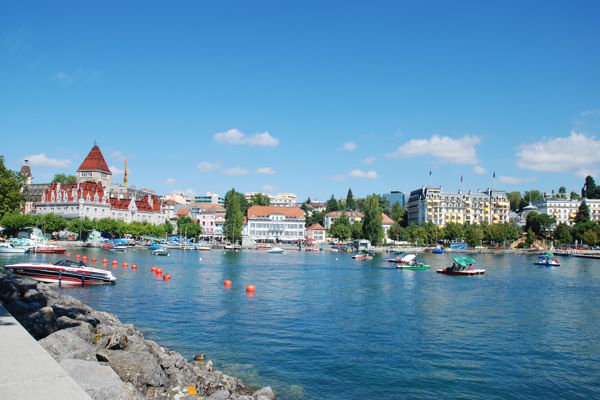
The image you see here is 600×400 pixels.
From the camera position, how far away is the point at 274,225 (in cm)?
14788

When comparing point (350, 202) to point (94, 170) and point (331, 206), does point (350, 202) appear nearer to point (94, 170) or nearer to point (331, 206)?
point (331, 206)

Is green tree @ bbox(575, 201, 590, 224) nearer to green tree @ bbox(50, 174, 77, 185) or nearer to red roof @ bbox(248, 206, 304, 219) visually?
red roof @ bbox(248, 206, 304, 219)

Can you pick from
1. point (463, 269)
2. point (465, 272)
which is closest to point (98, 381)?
point (465, 272)

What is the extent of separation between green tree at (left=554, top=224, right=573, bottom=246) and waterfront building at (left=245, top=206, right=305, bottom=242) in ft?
244

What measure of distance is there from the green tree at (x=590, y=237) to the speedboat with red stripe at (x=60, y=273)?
133164 mm

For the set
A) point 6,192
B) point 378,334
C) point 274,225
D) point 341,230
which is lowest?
point 378,334

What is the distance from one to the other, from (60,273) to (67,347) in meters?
28.2

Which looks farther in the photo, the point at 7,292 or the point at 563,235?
the point at 563,235

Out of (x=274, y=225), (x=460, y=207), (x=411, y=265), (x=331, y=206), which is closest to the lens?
(x=411, y=265)

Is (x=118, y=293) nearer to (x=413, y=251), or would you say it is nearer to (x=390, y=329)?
(x=390, y=329)

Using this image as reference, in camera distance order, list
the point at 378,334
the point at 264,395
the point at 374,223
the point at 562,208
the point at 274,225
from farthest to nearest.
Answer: the point at 562,208 < the point at 274,225 < the point at 374,223 < the point at 378,334 < the point at 264,395

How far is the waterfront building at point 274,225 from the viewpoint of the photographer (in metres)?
147

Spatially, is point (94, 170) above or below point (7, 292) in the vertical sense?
above

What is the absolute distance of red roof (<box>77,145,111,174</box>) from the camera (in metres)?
132
